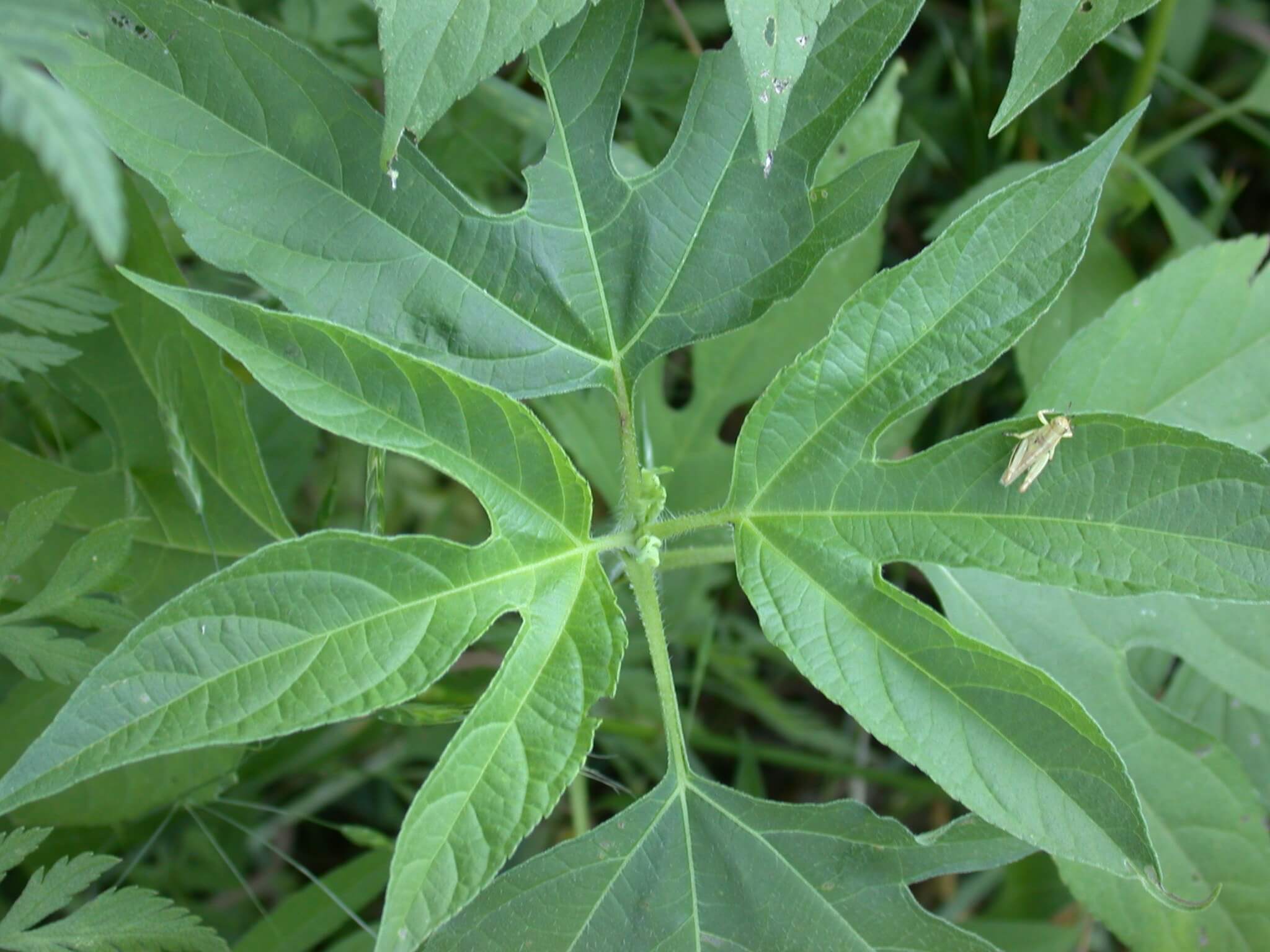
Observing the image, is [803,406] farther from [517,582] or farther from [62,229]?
[62,229]

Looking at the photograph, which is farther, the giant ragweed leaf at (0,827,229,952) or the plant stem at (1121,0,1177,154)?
the plant stem at (1121,0,1177,154)

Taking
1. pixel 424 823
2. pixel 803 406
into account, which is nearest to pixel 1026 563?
pixel 803 406

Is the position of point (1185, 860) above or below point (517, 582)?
below

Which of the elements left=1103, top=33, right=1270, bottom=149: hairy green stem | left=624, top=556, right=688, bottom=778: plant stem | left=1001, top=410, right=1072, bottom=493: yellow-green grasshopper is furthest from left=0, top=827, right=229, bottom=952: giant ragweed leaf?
left=1103, top=33, right=1270, bottom=149: hairy green stem

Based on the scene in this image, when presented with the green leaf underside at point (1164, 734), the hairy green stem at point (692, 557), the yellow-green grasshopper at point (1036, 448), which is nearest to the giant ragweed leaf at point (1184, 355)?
the green leaf underside at point (1164, 734)

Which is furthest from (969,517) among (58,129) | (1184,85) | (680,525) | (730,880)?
(1184,85)

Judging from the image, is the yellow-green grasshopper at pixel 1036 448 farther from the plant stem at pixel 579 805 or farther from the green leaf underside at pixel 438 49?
the plant stem at pixel 579 805

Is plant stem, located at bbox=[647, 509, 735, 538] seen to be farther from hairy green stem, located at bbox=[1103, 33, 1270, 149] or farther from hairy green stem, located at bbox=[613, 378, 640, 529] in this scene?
hairy green stem, located at bbox=[1103, 33, 1270, 149]

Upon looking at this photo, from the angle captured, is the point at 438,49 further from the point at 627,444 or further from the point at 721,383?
the point at 721,383
